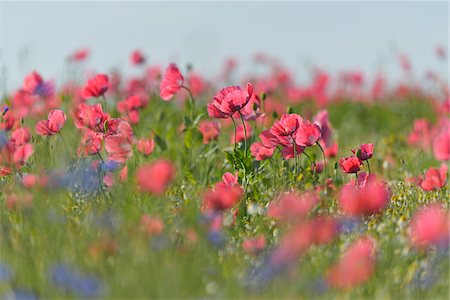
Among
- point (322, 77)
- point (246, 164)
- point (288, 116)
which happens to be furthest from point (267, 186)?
point (322, 77)

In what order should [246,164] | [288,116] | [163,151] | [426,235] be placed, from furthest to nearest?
[163,151]
[246,164]
[288,116]
[426,235]

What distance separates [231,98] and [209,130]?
0.82m

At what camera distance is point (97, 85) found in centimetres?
397

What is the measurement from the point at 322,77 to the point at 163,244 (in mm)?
5980

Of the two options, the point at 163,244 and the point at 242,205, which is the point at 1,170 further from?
the point at 163,244

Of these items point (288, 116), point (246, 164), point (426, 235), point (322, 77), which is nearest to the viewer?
point (426, 235)

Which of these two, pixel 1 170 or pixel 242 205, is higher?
pixel 1 170

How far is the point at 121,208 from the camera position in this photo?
2701 millimetres

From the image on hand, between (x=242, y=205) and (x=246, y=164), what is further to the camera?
(x=246, y=164)

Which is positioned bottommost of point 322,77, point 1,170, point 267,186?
point 322,77

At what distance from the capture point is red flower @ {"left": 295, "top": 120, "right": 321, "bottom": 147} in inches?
126

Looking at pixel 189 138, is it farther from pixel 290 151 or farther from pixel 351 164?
pixel 351 164

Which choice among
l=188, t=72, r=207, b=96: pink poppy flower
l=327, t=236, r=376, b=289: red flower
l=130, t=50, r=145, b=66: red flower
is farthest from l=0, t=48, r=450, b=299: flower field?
l=188, t=72, r=207, b=96: pink poppy flower

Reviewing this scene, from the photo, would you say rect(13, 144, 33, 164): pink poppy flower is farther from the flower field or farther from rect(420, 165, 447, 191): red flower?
rect(420, 165, 447, 191): red flower
